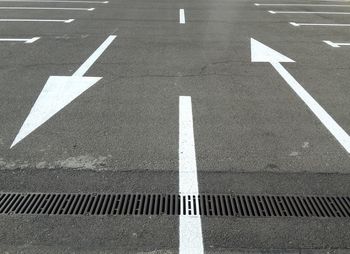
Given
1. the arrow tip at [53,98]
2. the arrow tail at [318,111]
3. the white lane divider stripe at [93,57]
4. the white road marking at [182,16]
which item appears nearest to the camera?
the arrow tail at [318,111]

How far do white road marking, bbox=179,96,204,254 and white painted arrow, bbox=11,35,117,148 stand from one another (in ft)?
5.38

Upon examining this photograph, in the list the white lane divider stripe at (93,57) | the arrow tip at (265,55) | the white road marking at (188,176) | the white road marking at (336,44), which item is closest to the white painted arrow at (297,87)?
the arrow tip at (265,55)

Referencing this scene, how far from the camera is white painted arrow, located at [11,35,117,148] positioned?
17.6ft

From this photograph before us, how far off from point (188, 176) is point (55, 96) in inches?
115

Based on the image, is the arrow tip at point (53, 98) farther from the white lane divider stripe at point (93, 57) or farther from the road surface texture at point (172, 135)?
the white lane divider stripe at point (93, 57)

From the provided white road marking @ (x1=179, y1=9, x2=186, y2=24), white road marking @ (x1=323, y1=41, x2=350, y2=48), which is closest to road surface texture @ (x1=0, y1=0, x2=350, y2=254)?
white road marking @ (x1=323, y1=41, x2=350, y2=48)

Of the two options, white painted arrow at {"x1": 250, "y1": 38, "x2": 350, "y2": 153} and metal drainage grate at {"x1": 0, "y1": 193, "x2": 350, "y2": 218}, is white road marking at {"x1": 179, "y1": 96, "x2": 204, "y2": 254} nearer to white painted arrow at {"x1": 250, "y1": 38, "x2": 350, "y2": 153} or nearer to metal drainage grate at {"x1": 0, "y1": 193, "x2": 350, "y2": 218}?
metal drainage grate at {"x1": 0, "y1": 193, "x2": 350, "y2": 218}

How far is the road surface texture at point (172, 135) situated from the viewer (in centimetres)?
341

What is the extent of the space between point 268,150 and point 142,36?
6.63m

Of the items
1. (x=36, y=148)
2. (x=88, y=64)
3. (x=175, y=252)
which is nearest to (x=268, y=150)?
(x=175, y=252)

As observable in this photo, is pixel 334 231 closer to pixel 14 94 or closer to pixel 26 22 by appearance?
pixel 14 94

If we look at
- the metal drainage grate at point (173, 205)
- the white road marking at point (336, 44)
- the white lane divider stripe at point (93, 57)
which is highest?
the white lane divider stripe at point (93, 57)

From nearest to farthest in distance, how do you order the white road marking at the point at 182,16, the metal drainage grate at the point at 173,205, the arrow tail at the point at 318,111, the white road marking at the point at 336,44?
the metal drainage grate at the point at 173,205
the arrow tail at the point at 318,111
the white road marking at the point at 336,44
the white road marking at the point at 182,16

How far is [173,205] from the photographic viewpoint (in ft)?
12.5
